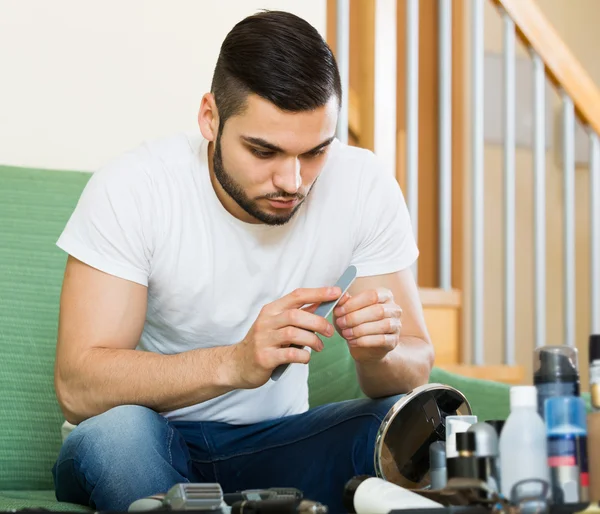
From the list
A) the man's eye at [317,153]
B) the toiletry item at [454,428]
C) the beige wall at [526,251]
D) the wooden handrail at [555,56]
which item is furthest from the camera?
the beige wall at [526,251]

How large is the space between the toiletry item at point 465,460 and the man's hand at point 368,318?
36 cm

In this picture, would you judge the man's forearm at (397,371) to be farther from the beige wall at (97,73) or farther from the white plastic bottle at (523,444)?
the beige wall at (97,73)

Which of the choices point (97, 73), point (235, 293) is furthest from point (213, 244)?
point (97, 73)

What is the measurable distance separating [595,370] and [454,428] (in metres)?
0.16

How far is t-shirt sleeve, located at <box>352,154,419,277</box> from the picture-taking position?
1582 millimetres

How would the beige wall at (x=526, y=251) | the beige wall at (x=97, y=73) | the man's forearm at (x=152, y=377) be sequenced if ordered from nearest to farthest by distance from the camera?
the man's forearm at (x=152, y=377) < the beige wall at (x=97, y=73) < the beige wall at (x=526, y=251)

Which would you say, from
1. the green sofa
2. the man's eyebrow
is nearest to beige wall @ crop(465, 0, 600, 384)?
the green sofa

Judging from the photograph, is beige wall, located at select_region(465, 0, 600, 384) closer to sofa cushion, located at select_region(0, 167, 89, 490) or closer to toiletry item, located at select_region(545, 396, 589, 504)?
sofa cushion, located at select_region(0, 167, 89, 490)

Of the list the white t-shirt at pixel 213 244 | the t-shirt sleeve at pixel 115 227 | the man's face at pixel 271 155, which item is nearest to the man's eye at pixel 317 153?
the man's face at pixel 271 155

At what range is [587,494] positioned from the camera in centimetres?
92

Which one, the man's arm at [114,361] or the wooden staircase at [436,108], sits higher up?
the wooden staircase at [436,108]

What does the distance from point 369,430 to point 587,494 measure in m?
0.47

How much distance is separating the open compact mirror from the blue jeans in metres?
0.14

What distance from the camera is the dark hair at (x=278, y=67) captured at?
138 cm
